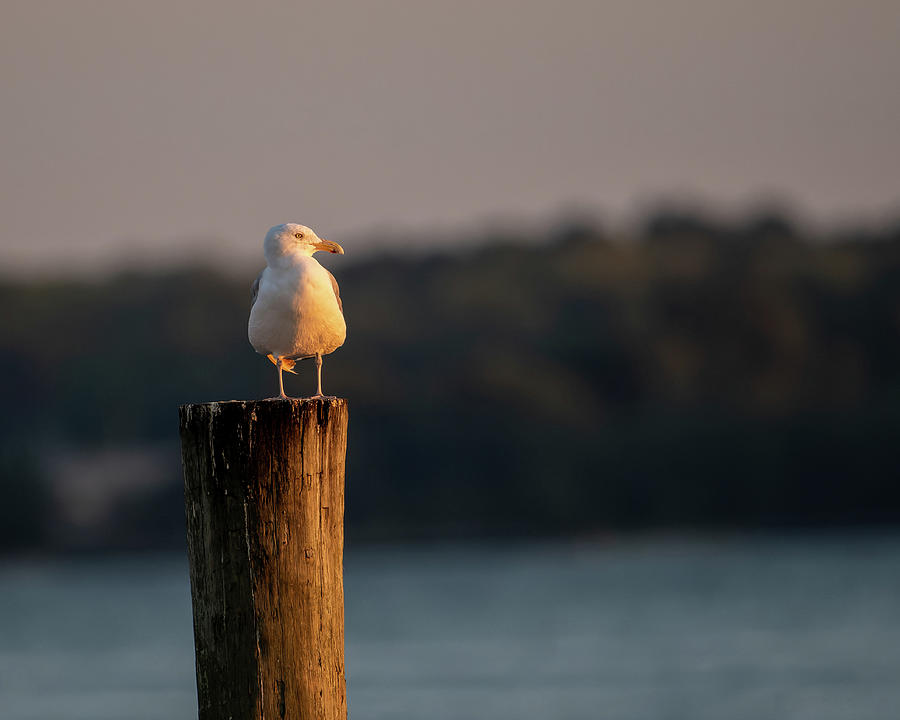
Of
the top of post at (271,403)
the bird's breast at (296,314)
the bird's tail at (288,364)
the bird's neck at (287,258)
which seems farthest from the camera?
the bird's tail at (288,364)

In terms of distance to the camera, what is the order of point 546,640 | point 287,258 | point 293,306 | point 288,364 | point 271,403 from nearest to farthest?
point 271,403
point 293,306
point 287,258
point 288,364
point 546,640

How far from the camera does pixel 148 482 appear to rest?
78.9 metres

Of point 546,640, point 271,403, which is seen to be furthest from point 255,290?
point 546,640

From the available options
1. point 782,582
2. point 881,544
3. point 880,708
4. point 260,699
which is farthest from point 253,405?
point 881,544

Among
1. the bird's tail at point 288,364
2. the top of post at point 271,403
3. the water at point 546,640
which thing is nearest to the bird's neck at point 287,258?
the bird's tail at point 288,364

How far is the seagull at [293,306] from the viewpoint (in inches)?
282

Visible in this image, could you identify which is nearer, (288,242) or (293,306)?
(293,306)

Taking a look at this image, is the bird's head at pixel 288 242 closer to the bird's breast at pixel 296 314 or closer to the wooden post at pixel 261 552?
the bird's breast at pixel 296 314

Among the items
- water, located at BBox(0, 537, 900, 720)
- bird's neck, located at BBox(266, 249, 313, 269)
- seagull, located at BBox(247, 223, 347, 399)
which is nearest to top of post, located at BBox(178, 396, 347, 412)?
seagull, located at BBox(247, 223, 347, 399)

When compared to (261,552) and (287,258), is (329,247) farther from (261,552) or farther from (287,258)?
(261,552)

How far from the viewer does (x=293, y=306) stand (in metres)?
7.15

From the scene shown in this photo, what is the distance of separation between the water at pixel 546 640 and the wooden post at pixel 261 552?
76.0ft

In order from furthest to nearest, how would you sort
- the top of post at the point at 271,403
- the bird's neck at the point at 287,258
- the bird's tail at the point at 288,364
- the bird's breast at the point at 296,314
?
the bird's tail at the point at 288,364, the bird's neck at the point at 287,258, the bird's breast at the point at 296,314, the top of post at the point at 271,403

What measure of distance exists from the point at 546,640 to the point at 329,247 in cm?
3434
